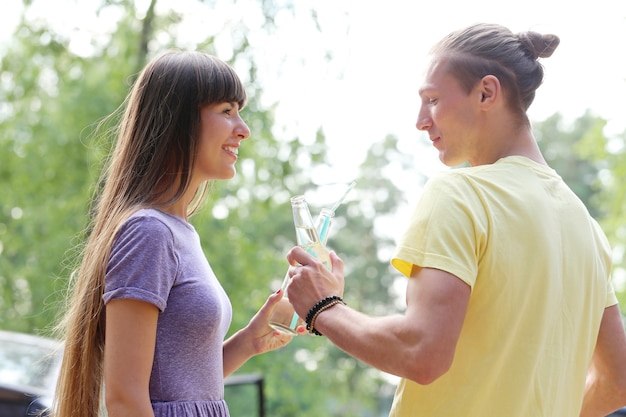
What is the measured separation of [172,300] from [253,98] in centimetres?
398

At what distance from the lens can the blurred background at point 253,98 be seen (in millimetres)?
4738

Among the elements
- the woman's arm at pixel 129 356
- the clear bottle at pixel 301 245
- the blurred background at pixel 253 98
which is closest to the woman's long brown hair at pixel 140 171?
the woman's arm at pixel 129 356

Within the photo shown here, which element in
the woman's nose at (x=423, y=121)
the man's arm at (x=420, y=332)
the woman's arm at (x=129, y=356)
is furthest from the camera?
the woman's nose at (x=423, y=121)

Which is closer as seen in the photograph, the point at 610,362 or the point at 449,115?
the point at 449,115

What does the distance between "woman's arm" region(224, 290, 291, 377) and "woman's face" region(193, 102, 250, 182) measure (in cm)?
34

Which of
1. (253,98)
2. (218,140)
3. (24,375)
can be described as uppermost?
(218,140)

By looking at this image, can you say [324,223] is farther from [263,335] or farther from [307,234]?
[263,335]

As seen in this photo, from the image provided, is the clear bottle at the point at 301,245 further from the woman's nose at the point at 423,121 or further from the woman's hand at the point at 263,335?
the woman's nose at the point at 423,121

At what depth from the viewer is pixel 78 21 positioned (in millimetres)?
5801

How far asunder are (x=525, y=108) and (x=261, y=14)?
3290mm

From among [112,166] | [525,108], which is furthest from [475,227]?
[112,166]

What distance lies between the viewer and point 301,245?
5.26 ft

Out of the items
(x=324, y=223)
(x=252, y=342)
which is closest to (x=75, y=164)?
(x=252, y=342)

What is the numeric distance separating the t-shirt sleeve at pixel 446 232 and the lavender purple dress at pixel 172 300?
39 cm
